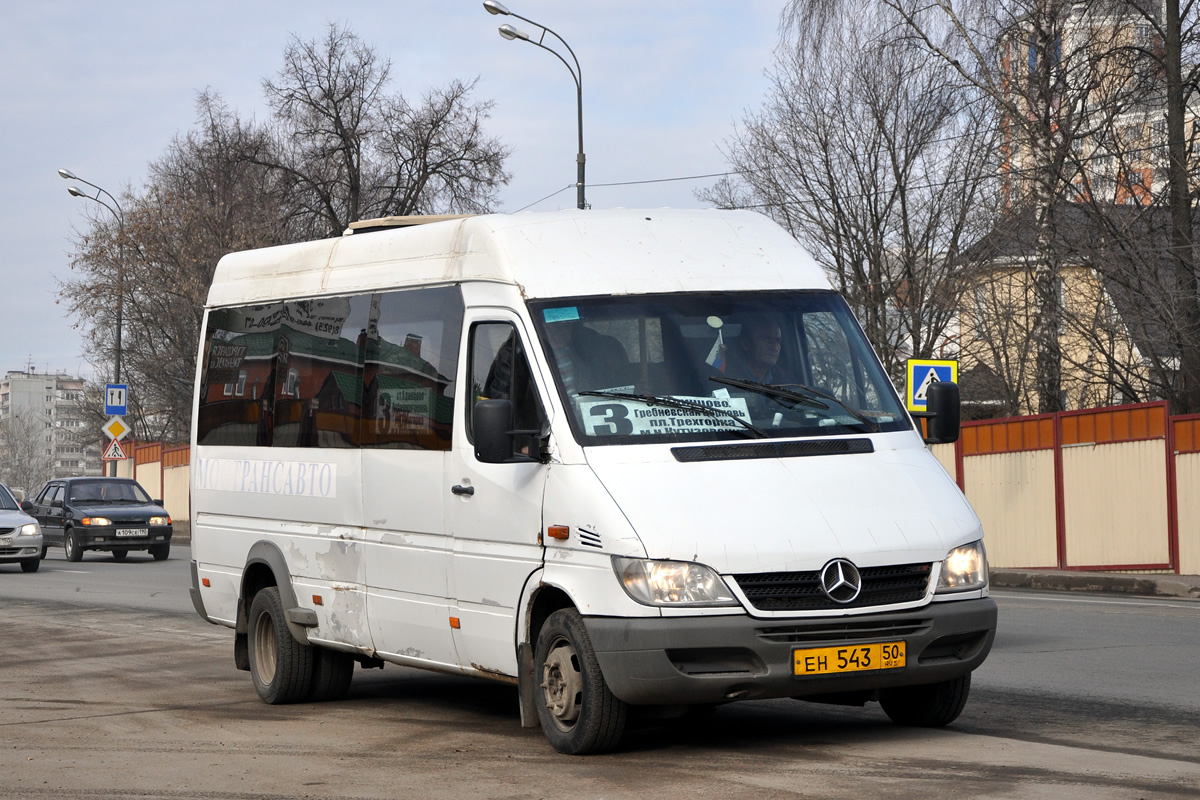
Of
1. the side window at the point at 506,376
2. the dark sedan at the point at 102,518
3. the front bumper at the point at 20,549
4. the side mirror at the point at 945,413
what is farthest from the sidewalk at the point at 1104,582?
the dark sedan at the point at 102,518

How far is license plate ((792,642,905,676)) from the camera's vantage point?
7.06 meters

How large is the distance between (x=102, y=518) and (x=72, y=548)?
83 cm

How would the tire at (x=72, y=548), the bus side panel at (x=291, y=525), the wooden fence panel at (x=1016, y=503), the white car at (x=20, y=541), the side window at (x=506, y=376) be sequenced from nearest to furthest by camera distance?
the side window at (x=506, y=376), the bus side panel at (x=291, y=525), the wooden fence panel at (x=1016, y=503), the white car at (x=20, y=541), the tire at (x=72, y=548)

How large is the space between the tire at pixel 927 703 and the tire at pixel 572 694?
146 centimetres

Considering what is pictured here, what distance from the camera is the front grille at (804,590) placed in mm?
7043

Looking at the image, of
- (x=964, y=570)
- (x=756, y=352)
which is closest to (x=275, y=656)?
(x=756, y=352)

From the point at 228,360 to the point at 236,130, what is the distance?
42.2 metres

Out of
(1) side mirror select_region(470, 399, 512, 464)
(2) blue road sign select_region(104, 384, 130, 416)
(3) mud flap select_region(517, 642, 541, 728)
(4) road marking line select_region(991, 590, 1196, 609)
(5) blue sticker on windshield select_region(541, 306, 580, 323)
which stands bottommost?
(4) road marking line select_region(991, 590, 1196, 609)

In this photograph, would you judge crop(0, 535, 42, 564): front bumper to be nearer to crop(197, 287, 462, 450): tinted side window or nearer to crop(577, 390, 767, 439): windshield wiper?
crop(197, 287, 462, 450): tinted side window

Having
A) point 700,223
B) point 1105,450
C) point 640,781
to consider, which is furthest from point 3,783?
point 1105,450

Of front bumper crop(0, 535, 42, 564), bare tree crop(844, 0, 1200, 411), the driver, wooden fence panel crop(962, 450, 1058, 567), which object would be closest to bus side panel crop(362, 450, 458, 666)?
the driver

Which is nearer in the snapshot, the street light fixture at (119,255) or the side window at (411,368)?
the side window at (411,368)

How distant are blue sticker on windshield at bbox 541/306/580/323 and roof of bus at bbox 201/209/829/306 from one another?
0.09 meters

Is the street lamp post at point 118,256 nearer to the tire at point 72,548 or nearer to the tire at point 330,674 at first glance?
the tire at point 72,548
